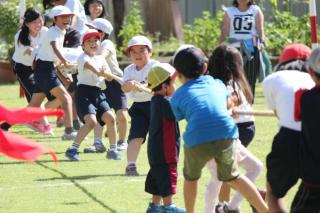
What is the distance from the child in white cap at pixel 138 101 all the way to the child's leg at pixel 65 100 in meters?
2.83

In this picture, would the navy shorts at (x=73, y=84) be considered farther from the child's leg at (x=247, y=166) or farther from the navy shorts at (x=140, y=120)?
the child's leg at (x=247, y=166)

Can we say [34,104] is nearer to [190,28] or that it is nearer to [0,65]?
[0,65]

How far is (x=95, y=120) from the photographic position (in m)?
10.7

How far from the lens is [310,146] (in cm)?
590

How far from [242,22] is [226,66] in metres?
5.78

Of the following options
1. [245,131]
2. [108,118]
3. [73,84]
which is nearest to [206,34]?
[73,84]

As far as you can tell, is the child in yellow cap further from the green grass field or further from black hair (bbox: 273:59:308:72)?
black hair (bbox: 273:59:308:72)

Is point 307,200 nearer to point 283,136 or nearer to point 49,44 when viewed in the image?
point 283,136

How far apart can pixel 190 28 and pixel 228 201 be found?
16.8m

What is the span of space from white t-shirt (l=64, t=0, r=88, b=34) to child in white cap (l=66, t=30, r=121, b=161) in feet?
6.54

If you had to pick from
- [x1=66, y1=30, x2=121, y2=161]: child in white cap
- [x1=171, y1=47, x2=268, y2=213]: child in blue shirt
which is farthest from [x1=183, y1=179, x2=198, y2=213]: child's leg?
[x1=66, y1=30, x2=121, y2=161]: child in white cap

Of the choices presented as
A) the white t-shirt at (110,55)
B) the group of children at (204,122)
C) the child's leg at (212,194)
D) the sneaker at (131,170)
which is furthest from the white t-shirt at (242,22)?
the child's leg at (212,194)

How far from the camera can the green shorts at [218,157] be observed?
6.68 m

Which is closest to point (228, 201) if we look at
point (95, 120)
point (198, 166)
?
point (198, 166)
